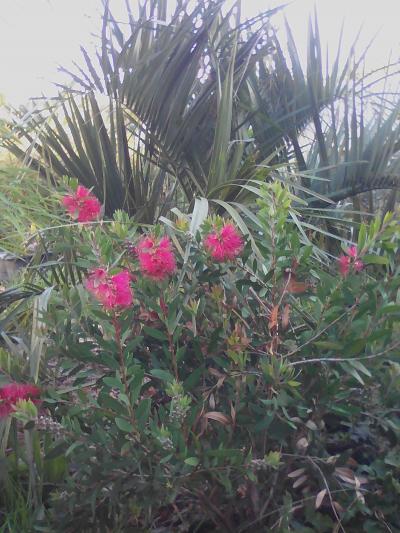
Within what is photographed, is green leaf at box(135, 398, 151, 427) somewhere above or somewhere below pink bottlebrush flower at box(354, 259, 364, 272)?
below

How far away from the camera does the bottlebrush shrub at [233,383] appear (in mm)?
1502

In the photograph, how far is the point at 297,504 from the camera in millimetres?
1657

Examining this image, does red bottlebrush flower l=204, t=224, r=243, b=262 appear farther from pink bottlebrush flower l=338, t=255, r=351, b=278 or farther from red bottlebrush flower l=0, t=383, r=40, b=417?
red bottlebrush flower l=0, t=383, r=40, b=417

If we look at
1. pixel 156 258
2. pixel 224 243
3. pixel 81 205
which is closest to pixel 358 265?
pixel 224 243

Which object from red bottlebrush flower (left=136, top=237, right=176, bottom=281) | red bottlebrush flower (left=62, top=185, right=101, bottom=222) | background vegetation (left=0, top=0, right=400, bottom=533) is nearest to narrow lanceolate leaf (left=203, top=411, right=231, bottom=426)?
background vegetation (left=0, top=0, right=400, bottom=533)

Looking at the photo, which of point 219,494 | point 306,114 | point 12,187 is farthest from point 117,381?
point 306,114

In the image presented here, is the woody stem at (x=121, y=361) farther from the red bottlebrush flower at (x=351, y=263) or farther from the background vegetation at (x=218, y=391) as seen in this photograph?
the red bottlebrush flower at (x=351, y=263)

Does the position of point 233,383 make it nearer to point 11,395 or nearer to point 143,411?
point 143,411

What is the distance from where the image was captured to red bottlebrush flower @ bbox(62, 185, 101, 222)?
180 centimetres

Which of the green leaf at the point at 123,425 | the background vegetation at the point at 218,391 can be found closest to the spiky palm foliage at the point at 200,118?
the background vegetation at the point at 218,391

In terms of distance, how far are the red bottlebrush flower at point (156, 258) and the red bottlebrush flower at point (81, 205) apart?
0.32m

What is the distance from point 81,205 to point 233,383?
0.61 meters

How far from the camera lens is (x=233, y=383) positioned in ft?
5.32

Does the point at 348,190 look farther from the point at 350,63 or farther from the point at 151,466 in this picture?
the point at 151,466
